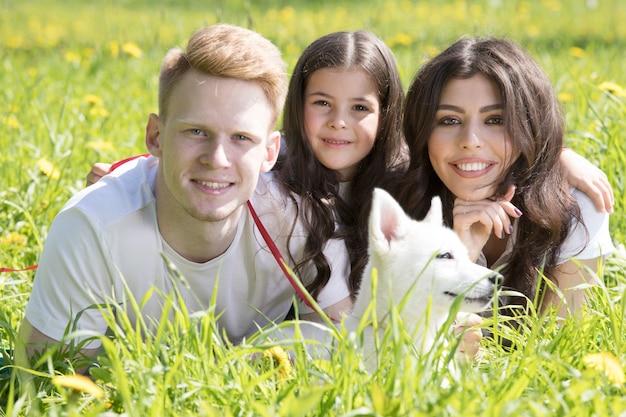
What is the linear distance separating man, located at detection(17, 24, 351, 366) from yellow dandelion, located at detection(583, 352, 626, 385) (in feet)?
3.78

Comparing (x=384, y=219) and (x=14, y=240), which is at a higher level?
(x=384, y=219)

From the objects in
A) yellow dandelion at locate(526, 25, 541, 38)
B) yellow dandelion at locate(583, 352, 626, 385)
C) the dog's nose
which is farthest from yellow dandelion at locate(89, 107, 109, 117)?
yellow dandelion at locate(526, 25, 541, 38)

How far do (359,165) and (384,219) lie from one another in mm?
1162

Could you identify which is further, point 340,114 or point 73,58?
point 73,58

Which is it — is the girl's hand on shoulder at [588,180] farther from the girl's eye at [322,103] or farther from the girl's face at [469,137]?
the girl's eye at [322,103]

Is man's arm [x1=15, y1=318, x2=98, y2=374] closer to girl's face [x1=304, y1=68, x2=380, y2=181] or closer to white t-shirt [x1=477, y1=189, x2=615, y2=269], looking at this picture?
girl's face [x1=304, y1=68, x2=380, y2=181]

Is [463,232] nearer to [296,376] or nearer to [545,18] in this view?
[296,376]

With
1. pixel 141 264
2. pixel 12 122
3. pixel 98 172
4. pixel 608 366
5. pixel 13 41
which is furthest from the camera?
pixel 13 41

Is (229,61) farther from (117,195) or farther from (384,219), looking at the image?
(384,219)

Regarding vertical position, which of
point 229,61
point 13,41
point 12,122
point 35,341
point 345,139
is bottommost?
point 35,341

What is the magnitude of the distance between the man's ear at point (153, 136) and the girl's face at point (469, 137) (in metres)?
1.02

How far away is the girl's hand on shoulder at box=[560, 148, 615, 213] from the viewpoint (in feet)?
10.0

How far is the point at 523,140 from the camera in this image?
2996 millimetres

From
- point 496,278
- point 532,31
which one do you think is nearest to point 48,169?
point 496,278
